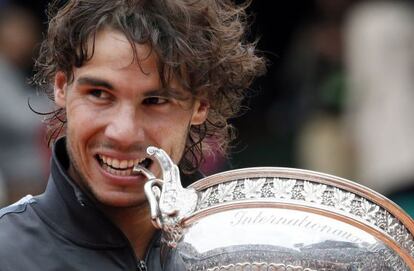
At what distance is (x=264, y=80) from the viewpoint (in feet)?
35.3

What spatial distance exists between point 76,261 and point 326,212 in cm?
76

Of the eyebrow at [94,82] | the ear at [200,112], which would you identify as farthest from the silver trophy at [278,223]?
the ear at [200,112]

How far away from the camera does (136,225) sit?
4.32m

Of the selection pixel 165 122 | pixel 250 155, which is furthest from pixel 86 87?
pixel 250 155

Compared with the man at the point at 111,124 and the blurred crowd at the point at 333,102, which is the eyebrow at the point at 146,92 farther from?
the blurred crowd at the point at 333,102

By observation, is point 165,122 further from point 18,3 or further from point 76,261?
point 18,3

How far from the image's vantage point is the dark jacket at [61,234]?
13.2 ft

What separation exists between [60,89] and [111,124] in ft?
1.38

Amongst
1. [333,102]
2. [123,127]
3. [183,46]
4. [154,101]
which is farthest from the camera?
[333,102]

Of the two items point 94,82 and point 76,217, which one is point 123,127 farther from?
point 76,217

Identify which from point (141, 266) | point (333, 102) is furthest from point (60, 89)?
point (333, 102)

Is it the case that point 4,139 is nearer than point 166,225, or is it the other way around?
point 166,225

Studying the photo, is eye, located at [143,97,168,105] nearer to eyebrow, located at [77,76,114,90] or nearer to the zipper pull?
eyebrow, located at [77,76,114,90]

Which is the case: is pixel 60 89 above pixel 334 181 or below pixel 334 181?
above
